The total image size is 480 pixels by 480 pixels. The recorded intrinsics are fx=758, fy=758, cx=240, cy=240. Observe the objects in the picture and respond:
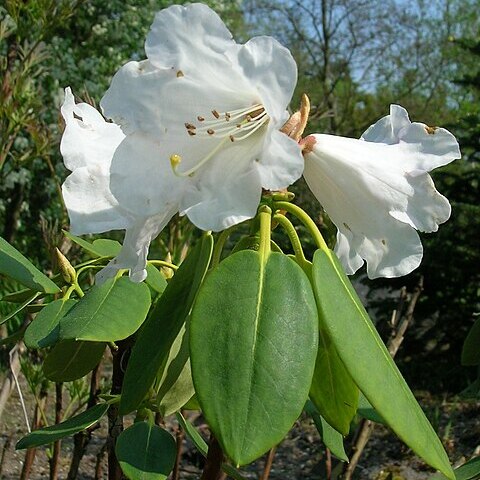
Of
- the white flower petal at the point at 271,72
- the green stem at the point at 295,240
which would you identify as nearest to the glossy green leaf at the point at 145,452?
the green stem at the point at 295,240

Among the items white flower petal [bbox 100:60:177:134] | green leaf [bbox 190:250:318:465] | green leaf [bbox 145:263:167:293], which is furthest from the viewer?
green leaf [bbox 145:263:167:293]

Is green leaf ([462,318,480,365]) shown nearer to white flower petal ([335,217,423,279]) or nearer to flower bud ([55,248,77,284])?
white flower petal ([335,217,423,279])

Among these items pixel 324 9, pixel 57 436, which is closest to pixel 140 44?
pixel 57 436

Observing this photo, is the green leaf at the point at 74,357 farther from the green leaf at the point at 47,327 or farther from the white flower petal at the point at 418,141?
the white flower petal at the point at 418,141

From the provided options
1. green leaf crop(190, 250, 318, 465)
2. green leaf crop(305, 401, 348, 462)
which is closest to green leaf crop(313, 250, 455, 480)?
green leaf crop(190, 250, 318, 465)

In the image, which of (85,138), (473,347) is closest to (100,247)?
(85,138)

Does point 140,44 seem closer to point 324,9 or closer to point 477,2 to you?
point 324,9

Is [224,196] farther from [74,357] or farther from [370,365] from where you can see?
[74,357]
